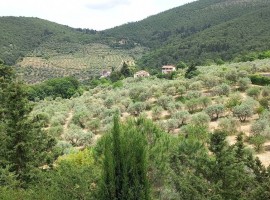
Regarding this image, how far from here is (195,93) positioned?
6034cm

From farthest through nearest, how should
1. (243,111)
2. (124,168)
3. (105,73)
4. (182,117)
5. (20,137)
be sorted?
(105,73), (182,117), (243,111), (20,137), (124,168)

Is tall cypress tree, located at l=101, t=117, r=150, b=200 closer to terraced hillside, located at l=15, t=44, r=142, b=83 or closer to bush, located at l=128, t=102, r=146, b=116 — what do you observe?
bush, located at l=128, t=102, r=146, b=116

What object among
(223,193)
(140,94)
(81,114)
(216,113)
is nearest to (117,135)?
(223,193)

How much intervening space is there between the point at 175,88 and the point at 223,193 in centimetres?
4729

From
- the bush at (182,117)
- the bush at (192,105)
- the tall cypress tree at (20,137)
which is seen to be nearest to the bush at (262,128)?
the bush at (182,117)

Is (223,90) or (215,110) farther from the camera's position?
(223,90)

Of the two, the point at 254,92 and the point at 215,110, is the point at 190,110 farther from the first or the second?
the point at 254,92

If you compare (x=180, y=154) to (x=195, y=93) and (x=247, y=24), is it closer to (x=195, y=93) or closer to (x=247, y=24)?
(x=195, y=93)

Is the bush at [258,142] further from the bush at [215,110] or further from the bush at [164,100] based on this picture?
the bush at [164,100]

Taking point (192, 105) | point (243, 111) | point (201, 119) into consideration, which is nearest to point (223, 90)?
point (192, 105)

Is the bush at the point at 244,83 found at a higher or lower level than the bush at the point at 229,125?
higher

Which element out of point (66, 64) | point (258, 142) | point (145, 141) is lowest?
Answer: point (66, 64)

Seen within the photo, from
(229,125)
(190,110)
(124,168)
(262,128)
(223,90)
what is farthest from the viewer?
(223,90)

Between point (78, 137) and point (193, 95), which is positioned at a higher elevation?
point (193, 95)
